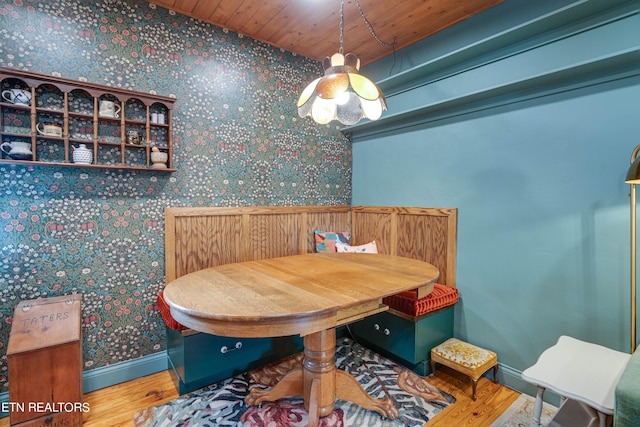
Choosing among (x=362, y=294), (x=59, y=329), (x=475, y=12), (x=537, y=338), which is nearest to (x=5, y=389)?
(x=59, y=329)

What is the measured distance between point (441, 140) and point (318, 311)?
1.95 m

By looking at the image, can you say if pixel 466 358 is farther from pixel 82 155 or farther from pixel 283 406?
pixel 82 155

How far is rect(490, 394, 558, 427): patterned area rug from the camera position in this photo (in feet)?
5.72

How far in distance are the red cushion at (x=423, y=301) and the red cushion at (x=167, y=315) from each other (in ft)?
4.80

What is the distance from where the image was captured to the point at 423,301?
2.19 meters

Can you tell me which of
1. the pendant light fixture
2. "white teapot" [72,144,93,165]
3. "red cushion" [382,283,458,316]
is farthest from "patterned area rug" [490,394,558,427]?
"white teapot" [72,144,93,165]

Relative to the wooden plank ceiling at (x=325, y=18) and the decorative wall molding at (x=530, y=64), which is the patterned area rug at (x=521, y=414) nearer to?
the decorative wall molding at (x=530, y=64)

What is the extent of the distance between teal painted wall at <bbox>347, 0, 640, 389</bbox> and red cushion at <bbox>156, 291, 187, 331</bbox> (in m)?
2.07

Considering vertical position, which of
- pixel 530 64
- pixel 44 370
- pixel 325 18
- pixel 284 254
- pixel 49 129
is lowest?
pixel 44 370

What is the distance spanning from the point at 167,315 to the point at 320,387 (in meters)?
1.09

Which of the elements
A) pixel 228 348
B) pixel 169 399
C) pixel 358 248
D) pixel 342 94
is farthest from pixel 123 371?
pixel 342 94

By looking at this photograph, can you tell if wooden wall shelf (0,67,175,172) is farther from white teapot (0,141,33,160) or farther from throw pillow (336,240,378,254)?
throw pillow (336,240,378,254)

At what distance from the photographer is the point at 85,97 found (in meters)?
2.00

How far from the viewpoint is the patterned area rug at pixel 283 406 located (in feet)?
5.76
